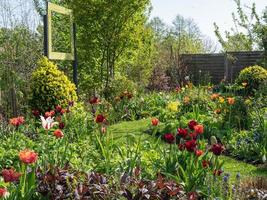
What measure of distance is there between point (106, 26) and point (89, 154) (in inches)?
377

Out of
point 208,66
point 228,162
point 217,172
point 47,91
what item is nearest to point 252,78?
point 208,66

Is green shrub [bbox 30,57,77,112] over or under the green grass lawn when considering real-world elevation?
over

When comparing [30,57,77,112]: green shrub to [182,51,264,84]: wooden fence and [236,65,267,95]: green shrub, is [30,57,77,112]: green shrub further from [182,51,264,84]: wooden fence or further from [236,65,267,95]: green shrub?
[182,51,264,84]: wooden fence

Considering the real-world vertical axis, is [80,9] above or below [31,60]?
above

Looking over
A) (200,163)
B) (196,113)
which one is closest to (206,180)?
(200,163)

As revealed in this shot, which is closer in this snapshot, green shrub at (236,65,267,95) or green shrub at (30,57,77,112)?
green shrub at (30,57,77,112)

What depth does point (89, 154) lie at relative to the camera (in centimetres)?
578

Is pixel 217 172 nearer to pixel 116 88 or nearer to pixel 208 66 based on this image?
pixel 116 88

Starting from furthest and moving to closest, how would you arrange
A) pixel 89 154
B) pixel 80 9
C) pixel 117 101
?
pixel 80 9 < pixel 117 101 < pixel 89 154

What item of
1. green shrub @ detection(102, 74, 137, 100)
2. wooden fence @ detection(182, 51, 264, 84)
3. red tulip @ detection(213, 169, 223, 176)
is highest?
wooden fence @ detection(182, 51, 264, 84)

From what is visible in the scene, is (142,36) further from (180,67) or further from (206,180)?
(206,180)

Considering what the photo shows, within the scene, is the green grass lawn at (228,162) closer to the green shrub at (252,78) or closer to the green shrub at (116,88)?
the green shrub at (116,88)

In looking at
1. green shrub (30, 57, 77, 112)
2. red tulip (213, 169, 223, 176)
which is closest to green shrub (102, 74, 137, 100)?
green shrub (30, 57, 77, 112)

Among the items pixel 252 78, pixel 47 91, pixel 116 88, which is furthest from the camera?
pixel 252 78
